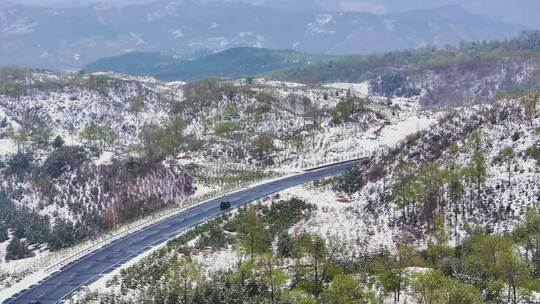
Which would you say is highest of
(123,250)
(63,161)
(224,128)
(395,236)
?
(224,128)

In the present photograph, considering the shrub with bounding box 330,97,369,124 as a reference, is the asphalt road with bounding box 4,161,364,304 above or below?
below

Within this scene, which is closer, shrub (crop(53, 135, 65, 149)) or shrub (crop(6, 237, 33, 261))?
shrub (crop(6, 237, 33, 261))

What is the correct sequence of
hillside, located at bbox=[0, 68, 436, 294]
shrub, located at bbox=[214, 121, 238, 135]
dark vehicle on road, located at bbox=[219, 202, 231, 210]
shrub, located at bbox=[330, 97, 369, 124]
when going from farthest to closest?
1. shrub, located at bbox=[330, 97, 369, 124]
2. shrub, located at bbox=[214, 121, 238, 135]
3. hillside, located at bbox=[0, 68, 436, 294]
4. dark vehicle on road, located at bbox=[219, 202, 231, 210]

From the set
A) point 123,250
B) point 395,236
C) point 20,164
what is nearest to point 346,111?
point 20,164

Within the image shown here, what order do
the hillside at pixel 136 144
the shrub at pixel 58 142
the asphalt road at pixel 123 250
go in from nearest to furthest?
the asphalt road at pixel 123 250, the hillside at pixel 136 144, the shrub at pixel 58 142

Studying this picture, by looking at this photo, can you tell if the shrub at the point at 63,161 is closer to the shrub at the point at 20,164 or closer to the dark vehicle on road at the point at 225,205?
the shrub at the point at 20,164

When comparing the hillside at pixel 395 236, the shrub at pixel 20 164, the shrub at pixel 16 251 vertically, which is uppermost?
the hillside at pixel 395 236

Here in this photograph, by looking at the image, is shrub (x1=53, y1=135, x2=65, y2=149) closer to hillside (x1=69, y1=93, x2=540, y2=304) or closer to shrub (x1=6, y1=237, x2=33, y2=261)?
shrub (x1=6, y1=237, x2=33, y2=261)

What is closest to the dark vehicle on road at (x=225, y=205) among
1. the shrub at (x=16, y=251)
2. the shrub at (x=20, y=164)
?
the shrub at (x=16, y=251)

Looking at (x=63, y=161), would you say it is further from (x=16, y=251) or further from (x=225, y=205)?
(x=225, y=205)

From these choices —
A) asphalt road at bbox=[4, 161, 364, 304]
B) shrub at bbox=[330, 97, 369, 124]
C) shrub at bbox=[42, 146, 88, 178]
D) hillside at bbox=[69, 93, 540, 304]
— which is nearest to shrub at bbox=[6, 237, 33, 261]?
asphalt road at bbox=[4, 161, 364, 304]
